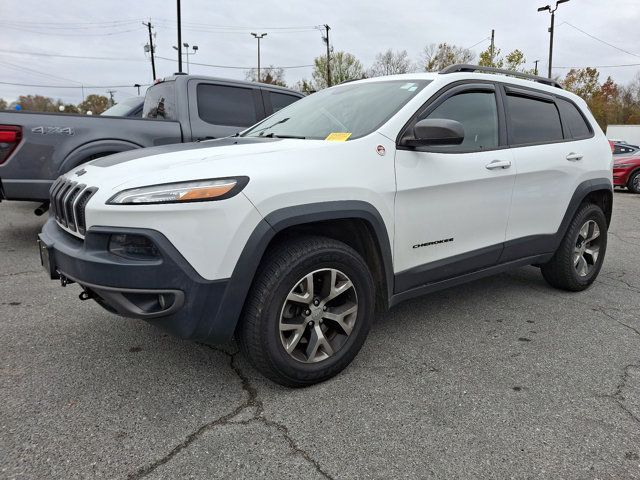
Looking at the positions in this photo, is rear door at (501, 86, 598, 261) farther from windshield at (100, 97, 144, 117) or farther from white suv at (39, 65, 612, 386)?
windshield at (100, 97, 144, 117)

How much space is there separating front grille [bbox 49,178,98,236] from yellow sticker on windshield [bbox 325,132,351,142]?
1.28m

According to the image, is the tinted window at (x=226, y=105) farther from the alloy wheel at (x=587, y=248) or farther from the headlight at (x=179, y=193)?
the alloy wheel at (x=587, y=248)

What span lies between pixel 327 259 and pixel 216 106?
403 centimetres

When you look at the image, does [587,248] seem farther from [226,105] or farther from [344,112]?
[226,105]

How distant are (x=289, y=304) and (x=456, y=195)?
134 cm

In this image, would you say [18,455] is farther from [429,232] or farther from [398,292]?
[429,232]

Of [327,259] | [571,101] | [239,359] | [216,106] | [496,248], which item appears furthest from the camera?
[216,106]

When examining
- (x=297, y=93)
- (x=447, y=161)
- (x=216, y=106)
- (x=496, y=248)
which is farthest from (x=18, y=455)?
(x=297, y=93)

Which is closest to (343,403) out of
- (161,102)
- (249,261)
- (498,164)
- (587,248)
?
(249,261)

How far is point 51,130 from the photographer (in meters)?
4.84

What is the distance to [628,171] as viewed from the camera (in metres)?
14.8

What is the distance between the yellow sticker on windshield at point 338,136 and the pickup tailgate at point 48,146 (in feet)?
10.5

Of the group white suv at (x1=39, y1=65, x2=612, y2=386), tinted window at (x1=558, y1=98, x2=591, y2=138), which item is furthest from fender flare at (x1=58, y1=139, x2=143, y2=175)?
tinted window at (x1=558, y1=98, x2=591, y2=138)

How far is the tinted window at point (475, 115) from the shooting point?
10.5 feet
